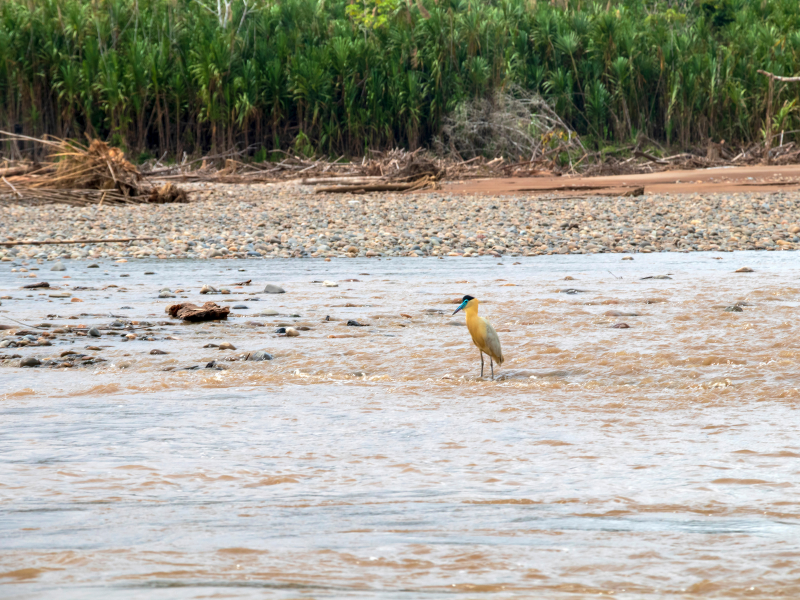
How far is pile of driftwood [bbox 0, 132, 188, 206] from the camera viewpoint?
15.8m

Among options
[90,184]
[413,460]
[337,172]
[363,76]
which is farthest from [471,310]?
[363,76]

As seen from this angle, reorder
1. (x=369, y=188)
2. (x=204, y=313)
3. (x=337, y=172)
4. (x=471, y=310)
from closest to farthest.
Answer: (x=471, y=310) → (x=204, y=313) → (x=369, y=188) → (x=337, y=172)

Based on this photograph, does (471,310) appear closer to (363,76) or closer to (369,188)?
(369,188)

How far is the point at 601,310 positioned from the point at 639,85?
1939cm

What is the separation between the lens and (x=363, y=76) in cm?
2392

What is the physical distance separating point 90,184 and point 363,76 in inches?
366

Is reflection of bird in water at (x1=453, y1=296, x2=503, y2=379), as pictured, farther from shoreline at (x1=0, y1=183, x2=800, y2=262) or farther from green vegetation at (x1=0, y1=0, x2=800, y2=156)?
green vegetation at (x1=0, y1=0, x2=800, y2=156)

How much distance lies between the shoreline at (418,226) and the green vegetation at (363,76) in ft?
25.8

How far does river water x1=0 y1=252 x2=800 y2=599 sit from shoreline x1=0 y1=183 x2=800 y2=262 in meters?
4.23

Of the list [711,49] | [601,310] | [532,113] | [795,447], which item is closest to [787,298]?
[601,310]

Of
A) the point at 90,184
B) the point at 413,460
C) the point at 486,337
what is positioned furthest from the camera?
the point at 90,184

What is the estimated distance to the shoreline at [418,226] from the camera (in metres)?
10.1

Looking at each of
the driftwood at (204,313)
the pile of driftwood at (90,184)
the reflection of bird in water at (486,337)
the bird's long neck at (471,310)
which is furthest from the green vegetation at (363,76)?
A: the reflection of bird in water at (486,337)

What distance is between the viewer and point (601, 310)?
19.4 feet
